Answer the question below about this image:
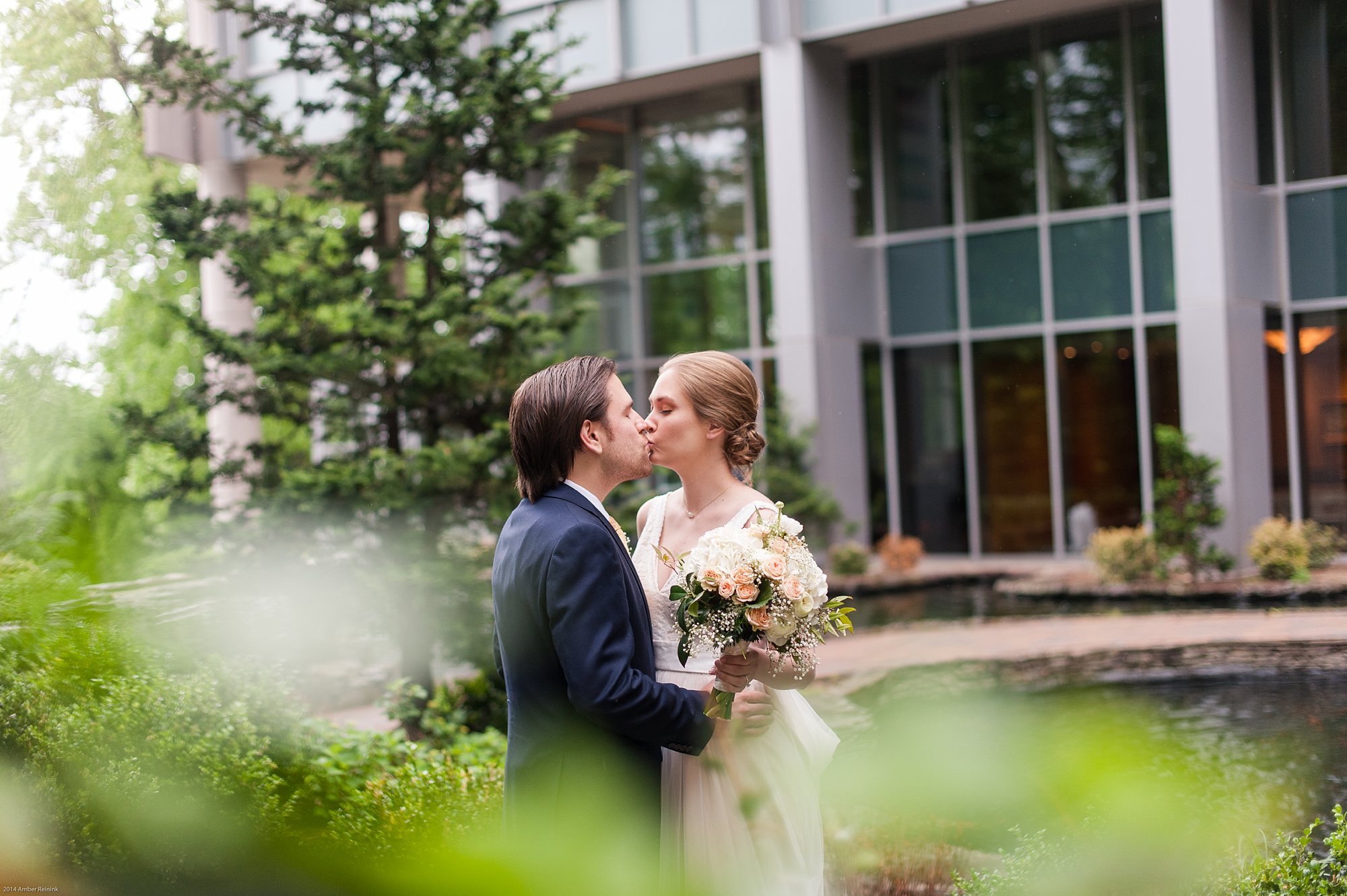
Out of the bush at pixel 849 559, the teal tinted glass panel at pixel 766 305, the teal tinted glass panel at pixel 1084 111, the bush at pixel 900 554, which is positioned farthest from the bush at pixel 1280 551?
the teal tinted glass panel at pixel 766 305

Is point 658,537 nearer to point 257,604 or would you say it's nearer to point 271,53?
point 257,604

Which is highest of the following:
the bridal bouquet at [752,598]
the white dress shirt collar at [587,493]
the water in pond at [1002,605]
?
Answer: the white dress shirt collar at [587,493]

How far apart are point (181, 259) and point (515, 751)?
6.38m

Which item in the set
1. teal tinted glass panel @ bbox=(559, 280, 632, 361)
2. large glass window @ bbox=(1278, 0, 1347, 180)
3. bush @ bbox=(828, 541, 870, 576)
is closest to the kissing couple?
bush @ bbox=(828, 541, 870, 576)

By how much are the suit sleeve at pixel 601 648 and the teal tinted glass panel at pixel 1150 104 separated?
45.7 feet

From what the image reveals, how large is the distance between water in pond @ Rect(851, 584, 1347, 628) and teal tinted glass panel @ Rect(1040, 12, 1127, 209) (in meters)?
5.46

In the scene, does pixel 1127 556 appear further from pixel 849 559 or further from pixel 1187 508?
pixel 849 559

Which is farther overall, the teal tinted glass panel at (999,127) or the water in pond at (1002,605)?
the teal tinted glass panel at (999,127)

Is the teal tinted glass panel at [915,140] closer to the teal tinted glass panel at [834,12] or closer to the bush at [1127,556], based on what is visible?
the teal tinted glass panel at [834,12]

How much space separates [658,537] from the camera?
3.36m

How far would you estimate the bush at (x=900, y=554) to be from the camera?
15297 millimetres

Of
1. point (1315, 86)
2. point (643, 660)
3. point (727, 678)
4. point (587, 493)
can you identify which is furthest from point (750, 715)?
point (1315, 86)

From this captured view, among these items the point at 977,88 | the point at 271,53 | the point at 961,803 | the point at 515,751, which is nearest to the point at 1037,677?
the point at 515,751

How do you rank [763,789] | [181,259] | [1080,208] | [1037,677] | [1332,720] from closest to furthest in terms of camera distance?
1. [763,789]
2. [1332,720]
3. [181,259]
4. [1037,677]
5. [1080,208]
